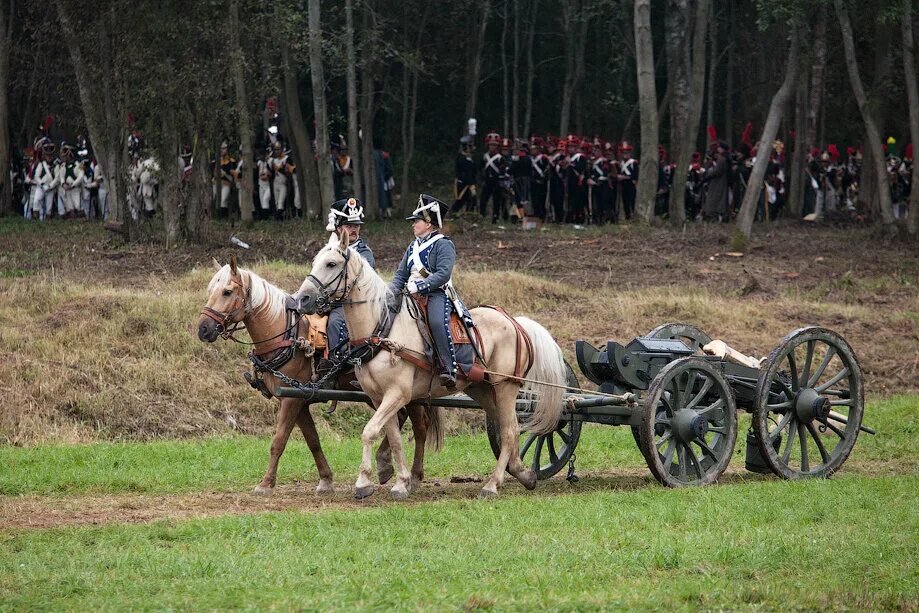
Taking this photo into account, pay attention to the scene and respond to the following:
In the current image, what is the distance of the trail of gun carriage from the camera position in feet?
29.5

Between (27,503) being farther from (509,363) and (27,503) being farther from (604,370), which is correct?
(604,370)

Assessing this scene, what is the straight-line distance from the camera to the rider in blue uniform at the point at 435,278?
11.9m

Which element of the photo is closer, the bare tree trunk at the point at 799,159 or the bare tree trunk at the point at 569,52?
the bare tree trunk at the point at 799,159

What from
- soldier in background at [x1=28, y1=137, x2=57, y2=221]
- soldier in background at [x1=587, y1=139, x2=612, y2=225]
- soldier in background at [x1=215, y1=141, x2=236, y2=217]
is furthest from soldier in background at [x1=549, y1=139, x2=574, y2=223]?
soldier in background at [x1=28, y1=137, x2=57, y2=221]

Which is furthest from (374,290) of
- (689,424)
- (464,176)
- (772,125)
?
(464,176)

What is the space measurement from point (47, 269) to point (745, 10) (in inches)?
1268

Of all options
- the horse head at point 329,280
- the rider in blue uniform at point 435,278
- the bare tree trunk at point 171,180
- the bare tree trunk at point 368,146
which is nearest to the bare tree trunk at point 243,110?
the bare tree trunk at point 171,180

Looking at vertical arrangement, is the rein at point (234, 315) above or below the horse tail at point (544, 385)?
above

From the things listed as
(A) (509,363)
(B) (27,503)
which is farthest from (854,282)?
(B) (27,503)

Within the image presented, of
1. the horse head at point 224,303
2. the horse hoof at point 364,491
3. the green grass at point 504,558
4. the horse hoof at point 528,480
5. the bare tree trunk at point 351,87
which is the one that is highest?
the bare tree trunk at point 351,87

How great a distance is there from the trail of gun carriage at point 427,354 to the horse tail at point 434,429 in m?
0.03

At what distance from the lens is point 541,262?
2512cm

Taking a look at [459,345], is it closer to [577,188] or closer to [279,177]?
[577,188]

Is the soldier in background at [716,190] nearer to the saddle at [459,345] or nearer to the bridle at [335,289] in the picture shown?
the saddle at [459,345]
